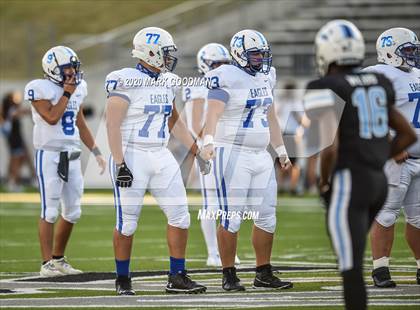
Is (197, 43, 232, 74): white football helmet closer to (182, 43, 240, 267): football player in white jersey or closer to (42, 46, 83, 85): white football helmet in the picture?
(182, 43, 240, 267): football player in white jersey

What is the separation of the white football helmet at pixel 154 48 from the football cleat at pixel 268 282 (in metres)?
1.70

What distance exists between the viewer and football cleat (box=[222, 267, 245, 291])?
27.6 feet

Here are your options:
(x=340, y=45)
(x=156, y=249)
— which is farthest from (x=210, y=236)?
(x=340, y=45)

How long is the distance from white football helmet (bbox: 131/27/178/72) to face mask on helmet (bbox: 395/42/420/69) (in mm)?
1702

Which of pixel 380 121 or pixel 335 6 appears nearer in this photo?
pixel 380 121

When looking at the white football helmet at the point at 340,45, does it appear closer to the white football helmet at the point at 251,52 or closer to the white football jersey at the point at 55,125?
the white football helmet at the point at 251,52

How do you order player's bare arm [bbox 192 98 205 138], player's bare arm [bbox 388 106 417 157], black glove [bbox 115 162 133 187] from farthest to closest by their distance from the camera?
player's bare arm [bbox 192 98 205 138], black glove [bbox 115 162 133 187], player's bare arm [bbox 388 106 417 157]

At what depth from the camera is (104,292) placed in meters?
8.35

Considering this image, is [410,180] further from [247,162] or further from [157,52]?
[157,52]

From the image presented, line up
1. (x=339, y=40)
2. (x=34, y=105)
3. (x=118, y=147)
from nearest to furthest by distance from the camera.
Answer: (x=339, y=40) < (x=118, y=147) < (x=34, y=105)

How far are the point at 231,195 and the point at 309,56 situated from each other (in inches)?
552

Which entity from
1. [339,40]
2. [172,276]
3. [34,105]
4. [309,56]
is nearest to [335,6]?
[309,56]

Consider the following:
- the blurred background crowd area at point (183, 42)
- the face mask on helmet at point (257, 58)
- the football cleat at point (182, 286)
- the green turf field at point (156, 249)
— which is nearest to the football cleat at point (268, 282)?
the green turf field at point (156, 249)

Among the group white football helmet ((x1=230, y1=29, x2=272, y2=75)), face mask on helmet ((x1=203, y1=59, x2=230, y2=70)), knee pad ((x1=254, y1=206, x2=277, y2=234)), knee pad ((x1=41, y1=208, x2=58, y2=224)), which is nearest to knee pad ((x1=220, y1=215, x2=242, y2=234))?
knee pad ((x1=254, y1=206, x2=277, y2=234))
